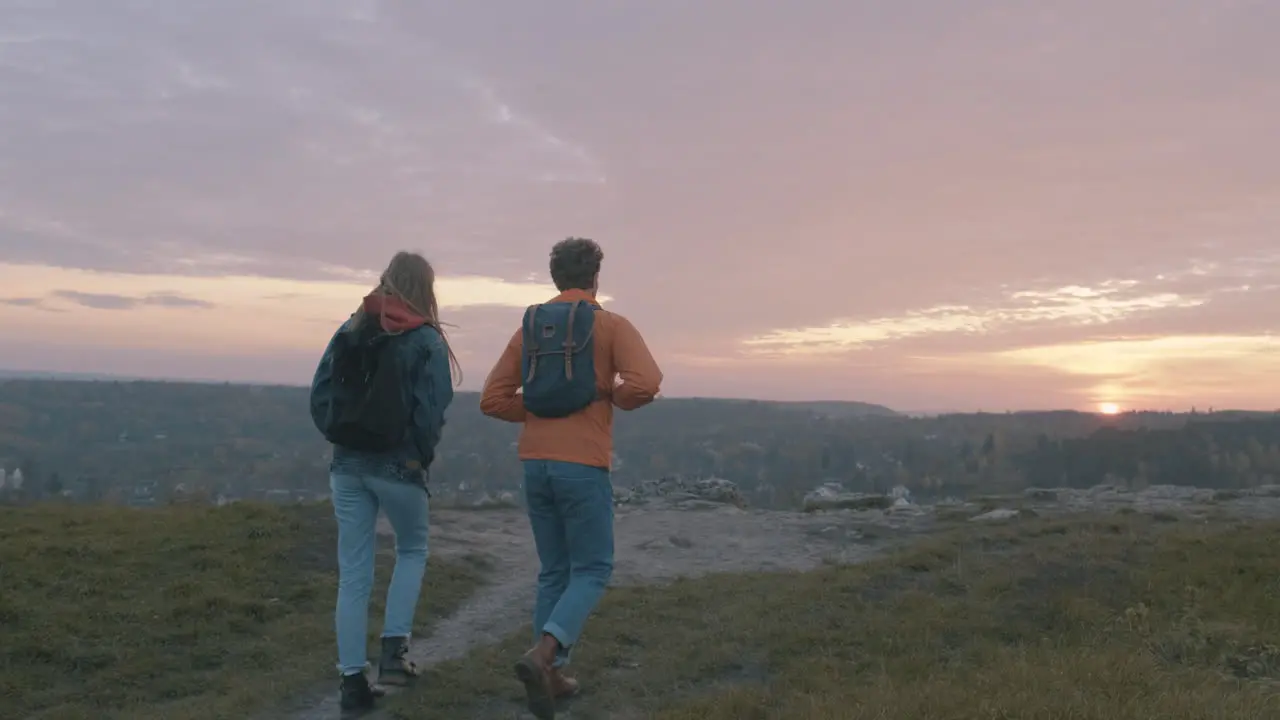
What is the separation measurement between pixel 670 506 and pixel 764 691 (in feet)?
35.2

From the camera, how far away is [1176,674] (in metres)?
4.61

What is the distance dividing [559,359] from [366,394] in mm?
1021

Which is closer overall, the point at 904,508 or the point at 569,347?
the point at 569,347

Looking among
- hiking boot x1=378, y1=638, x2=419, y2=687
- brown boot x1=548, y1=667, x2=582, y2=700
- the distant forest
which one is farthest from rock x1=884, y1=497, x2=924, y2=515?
hiking boot x1=378, y1=638, x2=419, y2=687

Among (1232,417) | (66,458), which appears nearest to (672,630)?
(1232,417)

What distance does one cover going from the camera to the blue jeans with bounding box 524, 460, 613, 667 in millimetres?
4305

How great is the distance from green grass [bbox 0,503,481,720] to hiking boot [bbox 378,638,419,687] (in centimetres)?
63

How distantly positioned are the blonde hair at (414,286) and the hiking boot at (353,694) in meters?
1.64

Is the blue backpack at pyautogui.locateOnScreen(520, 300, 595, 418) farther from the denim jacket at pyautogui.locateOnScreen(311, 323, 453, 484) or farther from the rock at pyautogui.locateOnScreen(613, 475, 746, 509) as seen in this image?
the rock at pyautogui.locateOnScreen(613, 475, 746, 509)

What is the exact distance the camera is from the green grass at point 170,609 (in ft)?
17.5

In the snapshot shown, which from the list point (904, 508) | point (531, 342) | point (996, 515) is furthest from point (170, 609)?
point (904, 508)

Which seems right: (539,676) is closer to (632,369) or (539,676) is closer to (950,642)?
(632,369)

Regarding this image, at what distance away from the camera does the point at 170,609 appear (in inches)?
262

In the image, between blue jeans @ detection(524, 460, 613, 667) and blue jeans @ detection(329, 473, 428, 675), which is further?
blue jeans @ detection(329, 473, 428, 675)
